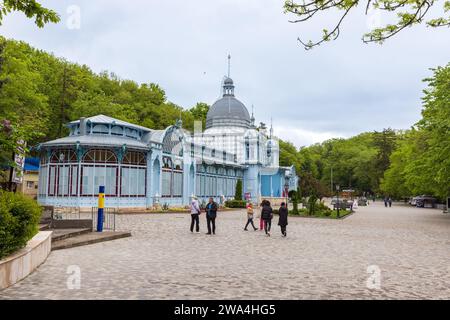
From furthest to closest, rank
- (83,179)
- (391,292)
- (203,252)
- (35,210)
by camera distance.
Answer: (83,179) → (203,252) → (35,210) → (391,292)

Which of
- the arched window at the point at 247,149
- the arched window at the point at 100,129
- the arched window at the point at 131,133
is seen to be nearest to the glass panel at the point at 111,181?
the arched window at the point at 100,129

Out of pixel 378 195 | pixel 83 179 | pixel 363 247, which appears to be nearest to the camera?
pixel 363 247

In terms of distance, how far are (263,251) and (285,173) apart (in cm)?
4836

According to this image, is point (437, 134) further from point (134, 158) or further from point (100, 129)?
point (100, 129)

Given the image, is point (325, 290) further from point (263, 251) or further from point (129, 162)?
point (129, 162)

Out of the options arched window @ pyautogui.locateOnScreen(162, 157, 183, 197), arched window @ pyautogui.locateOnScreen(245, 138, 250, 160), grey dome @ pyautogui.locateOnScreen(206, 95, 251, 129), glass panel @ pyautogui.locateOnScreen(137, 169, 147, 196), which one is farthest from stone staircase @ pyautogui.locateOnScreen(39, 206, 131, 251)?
grey dome @ pyautogui.locateOnScreen(206, 95, 251, 129)

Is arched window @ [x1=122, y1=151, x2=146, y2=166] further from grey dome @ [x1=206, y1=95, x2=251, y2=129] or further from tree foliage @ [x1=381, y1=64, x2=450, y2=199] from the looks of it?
grey dome @ [x1=206, y1=95, x2=251, y2=129]

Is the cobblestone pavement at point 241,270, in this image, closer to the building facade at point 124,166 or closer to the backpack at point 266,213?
the backpack at point 266,213

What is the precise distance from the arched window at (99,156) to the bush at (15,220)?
22.8 meters

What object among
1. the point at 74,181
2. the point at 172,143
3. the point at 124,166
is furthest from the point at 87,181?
the point at 172,143

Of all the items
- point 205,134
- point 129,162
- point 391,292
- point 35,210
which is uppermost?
point 205,134

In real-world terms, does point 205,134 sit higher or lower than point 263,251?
higher

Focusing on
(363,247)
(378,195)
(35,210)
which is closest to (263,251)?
(363,247)
